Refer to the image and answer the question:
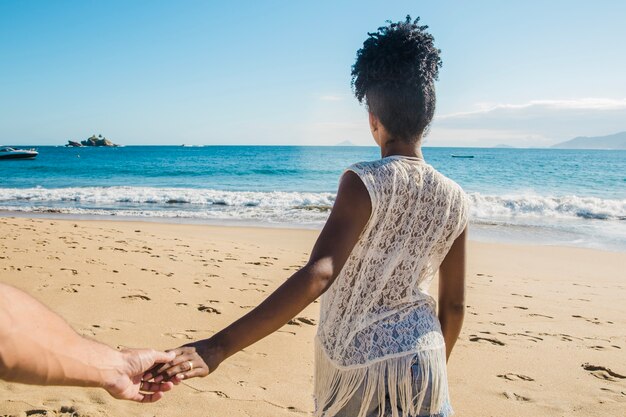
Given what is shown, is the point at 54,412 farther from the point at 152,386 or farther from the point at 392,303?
the point at 392,303

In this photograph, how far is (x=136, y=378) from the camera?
57.6 inches

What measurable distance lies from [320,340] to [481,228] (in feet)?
41.8

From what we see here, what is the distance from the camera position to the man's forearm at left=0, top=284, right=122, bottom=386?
1016 mm

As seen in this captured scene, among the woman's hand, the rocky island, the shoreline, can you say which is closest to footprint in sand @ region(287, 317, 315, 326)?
the woman's hand

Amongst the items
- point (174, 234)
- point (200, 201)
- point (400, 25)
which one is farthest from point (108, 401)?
point (200, 201)

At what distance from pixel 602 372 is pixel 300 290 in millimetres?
3919

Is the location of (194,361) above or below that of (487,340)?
above

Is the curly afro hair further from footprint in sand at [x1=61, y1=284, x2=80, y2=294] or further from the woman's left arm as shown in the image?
footprint in sand at [x1=61, y1=284, x2=80, y2=294]

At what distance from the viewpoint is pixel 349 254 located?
143 centimetres

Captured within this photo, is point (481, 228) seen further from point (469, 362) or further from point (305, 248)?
point (469, 362)

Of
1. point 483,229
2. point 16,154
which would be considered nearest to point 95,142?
point 16,154

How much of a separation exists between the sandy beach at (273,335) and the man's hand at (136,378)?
6.30 feet

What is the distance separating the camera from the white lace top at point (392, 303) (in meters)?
1.47

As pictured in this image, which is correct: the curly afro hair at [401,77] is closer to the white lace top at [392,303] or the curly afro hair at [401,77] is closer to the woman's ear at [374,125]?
the woman's ear at [374,125]
